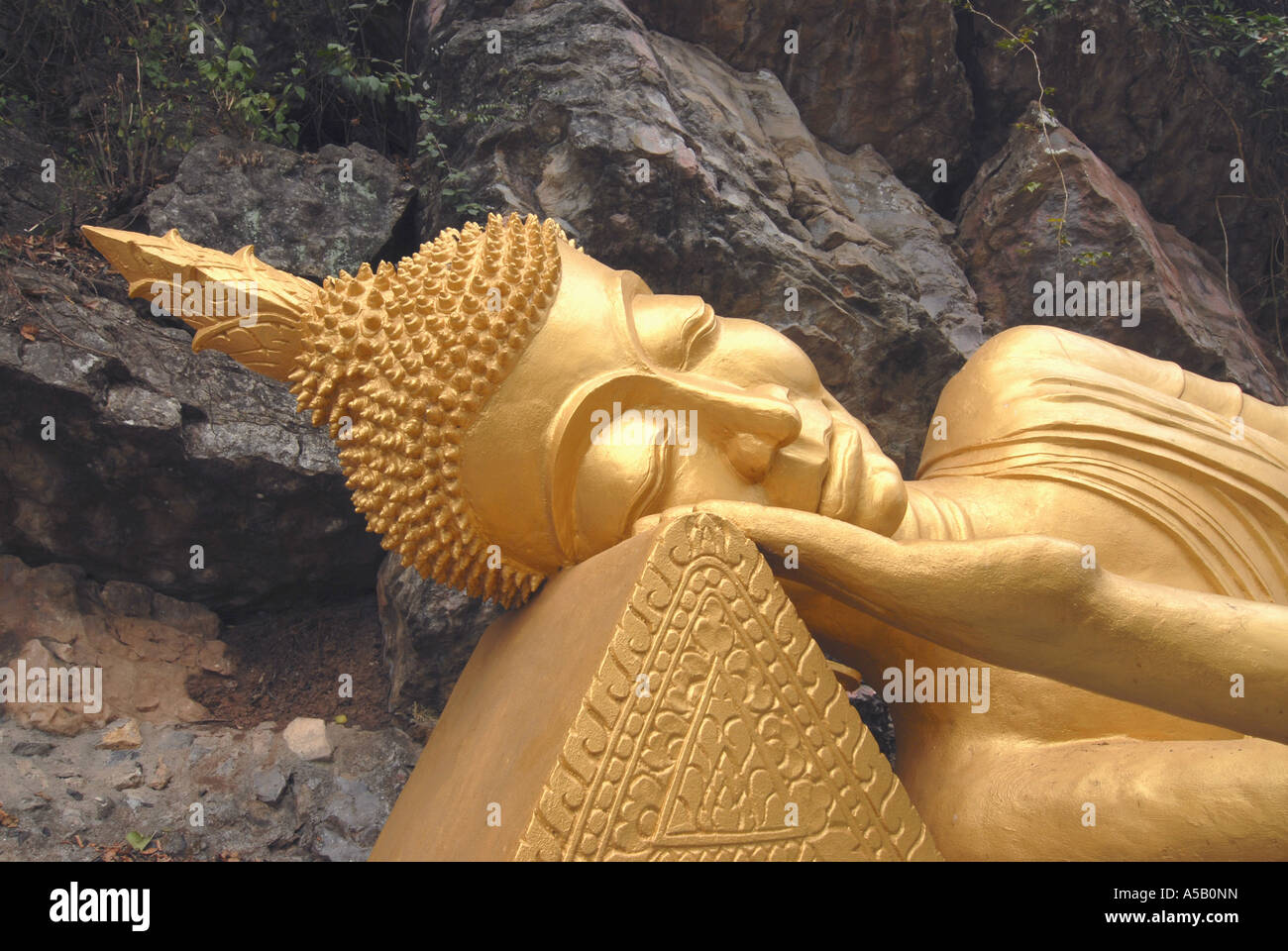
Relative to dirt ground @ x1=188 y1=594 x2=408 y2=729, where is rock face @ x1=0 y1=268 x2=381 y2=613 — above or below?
above

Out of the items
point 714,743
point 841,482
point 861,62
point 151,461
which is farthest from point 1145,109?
point 151,461

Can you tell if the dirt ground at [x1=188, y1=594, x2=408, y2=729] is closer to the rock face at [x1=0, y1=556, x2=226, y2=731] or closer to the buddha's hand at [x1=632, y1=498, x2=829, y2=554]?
the rock face at [x1=0, y1=556, x2=226, y2=731]

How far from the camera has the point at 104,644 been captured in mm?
3086

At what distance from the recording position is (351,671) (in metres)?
3.44

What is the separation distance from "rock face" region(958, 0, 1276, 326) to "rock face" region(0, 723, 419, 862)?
349cm

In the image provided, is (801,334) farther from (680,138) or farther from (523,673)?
(523,673)

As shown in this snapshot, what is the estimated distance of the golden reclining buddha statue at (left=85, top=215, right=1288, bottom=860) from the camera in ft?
4.99

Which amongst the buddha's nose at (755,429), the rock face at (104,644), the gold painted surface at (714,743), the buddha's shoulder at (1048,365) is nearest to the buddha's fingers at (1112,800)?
the gold painted surface at (714,743)

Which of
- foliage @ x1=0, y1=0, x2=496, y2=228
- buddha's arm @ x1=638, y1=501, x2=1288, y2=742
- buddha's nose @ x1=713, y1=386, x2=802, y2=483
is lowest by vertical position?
buddha's arm @ x1=638, y1=501, x2=1288, y2=742

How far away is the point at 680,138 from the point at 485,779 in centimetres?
222

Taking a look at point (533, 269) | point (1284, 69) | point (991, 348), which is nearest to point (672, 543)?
point (533, 269)

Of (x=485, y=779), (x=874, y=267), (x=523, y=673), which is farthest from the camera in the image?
(x=874, y=267)

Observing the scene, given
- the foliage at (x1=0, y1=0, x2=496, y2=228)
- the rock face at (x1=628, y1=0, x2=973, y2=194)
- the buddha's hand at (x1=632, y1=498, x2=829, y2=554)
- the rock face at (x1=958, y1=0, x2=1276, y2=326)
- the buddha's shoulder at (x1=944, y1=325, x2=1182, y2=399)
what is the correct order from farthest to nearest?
the rock face at (x1=958, y1=0, x2=1276, y2=326)
the rock face at (x1=628, y1=0, x2=973, y2=194)
the foliage at (x1=0, y1=0, x2=496, y2=228)
the buddha's shoulder at (x1=944, y1=325, x2=1182, y2=399)
the buddha's hand at (x1=632, y1=498, x2=829, y2=554)

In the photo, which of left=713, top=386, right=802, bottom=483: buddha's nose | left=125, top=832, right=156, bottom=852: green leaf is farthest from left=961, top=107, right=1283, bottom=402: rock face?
left=125, top=832, right=156, bottom=852: green leaf
